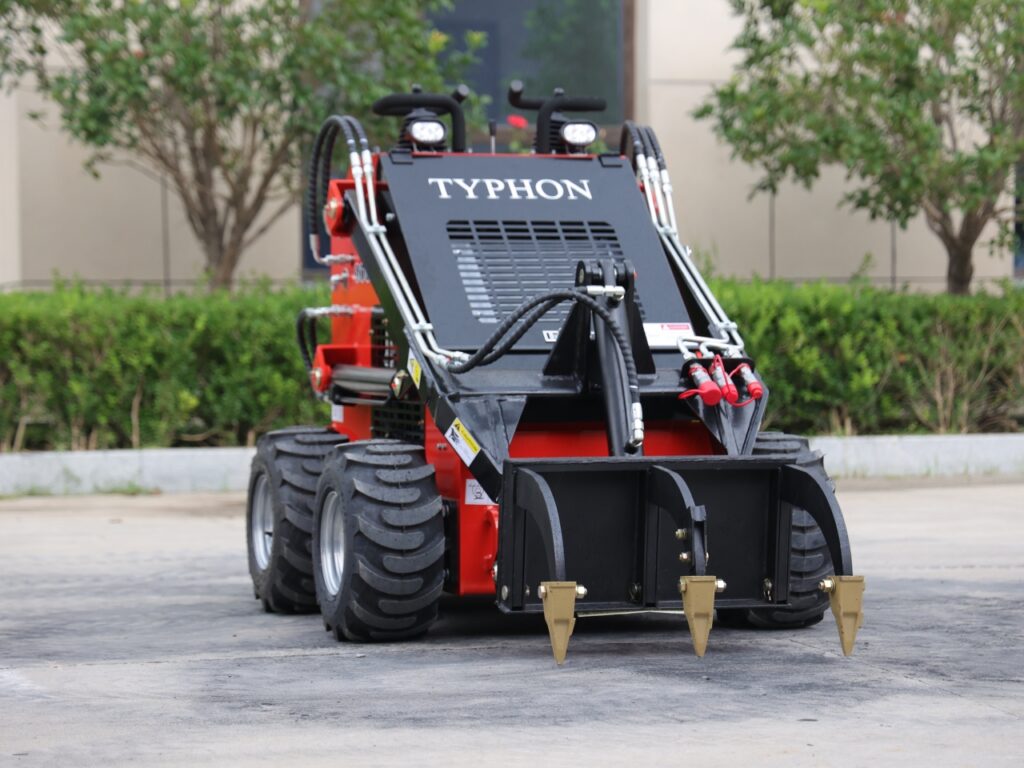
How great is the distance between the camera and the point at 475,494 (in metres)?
7.79

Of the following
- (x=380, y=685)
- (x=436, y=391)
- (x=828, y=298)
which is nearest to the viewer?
(x=380, y=685)

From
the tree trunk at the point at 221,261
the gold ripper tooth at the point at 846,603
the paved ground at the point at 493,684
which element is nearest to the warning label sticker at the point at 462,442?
the paved ground at the point at 493,684

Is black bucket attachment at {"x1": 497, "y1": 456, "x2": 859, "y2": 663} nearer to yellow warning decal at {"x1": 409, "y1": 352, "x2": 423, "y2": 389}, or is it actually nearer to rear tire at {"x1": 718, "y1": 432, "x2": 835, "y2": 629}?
rear tire at {"x1": 718, "y1": 432, "x2": 835, "y2": 629}

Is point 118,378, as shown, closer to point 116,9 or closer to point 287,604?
point 116,9

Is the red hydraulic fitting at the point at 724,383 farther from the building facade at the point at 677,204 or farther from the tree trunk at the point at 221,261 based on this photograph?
the building facade at the point at 677,204

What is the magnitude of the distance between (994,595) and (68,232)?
1201 centimetres

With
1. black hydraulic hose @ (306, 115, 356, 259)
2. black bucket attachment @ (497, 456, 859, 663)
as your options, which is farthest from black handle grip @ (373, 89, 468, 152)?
black bucket attachment @ (497, 456, 859, 663)

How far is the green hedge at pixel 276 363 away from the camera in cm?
1430

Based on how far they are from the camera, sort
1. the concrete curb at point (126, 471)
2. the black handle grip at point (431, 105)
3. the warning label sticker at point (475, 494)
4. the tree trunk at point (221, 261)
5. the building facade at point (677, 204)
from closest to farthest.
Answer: the warning label sticker at point (475, 494)
the black handle grip at point (431, 105)
the concrete curb at point (126, 471)
the tree trunk at point (221, 261)
the building facade at point (677, 204)

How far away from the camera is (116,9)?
52.2 ft

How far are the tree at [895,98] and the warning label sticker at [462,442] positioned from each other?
8.76m

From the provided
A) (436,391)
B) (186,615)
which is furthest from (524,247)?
(186,615)

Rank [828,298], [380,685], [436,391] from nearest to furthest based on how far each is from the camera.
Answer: [380,685] → [436,391] → [828,298]

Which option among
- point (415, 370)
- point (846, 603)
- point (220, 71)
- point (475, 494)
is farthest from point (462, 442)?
point (220, 71)
